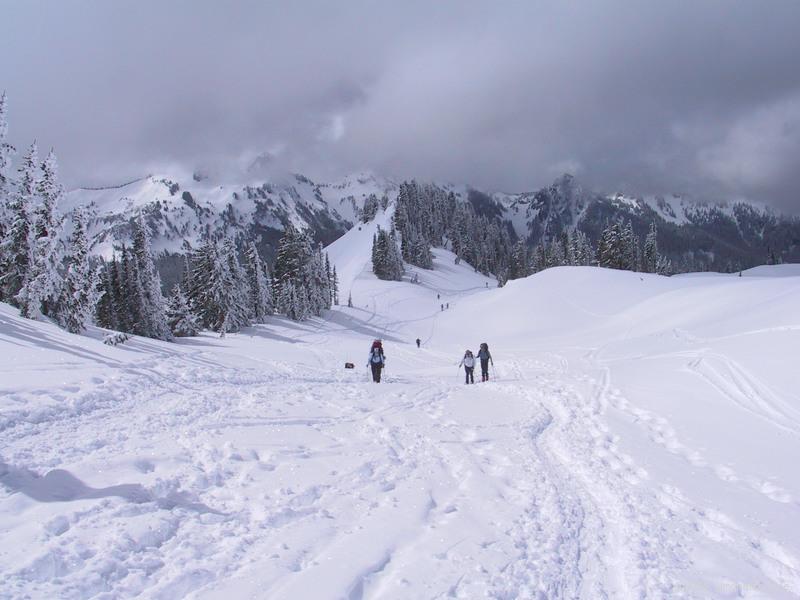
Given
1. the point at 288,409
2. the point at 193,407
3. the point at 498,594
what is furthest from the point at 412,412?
the point at 498,594

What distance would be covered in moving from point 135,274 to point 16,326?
80.3 feet

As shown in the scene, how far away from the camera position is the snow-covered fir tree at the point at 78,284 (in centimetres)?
2802

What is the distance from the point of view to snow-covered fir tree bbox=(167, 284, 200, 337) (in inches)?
1790

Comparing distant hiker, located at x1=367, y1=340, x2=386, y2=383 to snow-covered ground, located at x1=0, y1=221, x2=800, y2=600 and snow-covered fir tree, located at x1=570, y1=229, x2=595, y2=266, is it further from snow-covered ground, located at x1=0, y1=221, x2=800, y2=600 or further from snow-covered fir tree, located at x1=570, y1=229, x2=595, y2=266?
snow-covered fir tree, located at x1=570, y1=229, x2=595, y2=266

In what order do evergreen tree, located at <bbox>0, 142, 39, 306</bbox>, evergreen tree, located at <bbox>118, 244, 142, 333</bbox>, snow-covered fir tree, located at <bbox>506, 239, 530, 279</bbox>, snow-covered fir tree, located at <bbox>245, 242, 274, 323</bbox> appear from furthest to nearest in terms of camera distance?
snow-covered fir tree, located at <bbox>506, 239, 530, 279</bbox>, snow-covered fir tree, located at <bbox>245, 242, 274, 323</bbox>, evergreen tree, located at <bbox>118, 244, 142, 333</bbox>, evergreen tree, located at <bbox>0, 142, 39, 306</bbox>

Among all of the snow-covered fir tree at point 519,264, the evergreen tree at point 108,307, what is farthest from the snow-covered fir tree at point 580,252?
the evergreen tree at point 108,307

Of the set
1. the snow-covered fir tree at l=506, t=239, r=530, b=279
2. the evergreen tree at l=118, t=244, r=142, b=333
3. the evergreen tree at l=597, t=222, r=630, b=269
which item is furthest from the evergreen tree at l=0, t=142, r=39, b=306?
the snow-covered fir tree at l=506, t=239, r=530, b=279

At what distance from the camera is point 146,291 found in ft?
135

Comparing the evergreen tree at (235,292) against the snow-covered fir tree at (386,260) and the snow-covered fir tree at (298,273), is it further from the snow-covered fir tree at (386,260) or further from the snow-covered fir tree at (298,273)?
the snow-covered fir tree at (386,260)

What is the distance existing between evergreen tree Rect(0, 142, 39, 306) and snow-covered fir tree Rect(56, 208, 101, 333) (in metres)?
2.24

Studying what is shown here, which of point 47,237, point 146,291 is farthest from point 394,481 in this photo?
point 146,291

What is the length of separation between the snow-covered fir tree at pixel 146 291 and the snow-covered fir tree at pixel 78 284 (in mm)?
9974

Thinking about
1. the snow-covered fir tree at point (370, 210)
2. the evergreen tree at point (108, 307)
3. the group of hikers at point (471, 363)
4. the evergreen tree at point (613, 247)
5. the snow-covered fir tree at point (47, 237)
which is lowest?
the group of hikers at point (471, 363)

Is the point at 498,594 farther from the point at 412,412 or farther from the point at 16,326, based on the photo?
the point at 16,326
